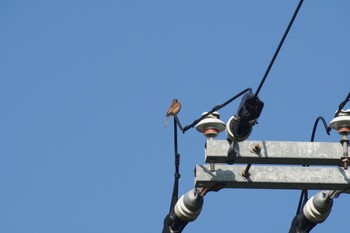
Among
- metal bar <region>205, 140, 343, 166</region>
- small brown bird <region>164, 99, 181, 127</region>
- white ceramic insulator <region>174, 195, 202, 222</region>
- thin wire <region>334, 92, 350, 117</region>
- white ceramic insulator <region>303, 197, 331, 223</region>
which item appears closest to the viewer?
metal bar <region>205, 140, 343, 166</region>

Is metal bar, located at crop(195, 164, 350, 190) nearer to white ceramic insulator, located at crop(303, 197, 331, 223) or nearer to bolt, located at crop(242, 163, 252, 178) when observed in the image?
bolt, located at crop(242, 163, 252, 178)

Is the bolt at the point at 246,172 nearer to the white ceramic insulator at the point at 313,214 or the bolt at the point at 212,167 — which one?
the bolt at the point at 212,167

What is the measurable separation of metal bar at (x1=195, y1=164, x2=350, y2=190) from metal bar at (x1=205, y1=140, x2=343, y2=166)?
98mm

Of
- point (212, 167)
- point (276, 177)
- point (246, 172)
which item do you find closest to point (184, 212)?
point (212, 167)

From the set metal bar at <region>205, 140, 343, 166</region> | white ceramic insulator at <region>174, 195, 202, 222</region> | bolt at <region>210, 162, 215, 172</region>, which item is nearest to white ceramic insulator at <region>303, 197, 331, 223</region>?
metal bar at <region>205, 140, 343, 166</region>

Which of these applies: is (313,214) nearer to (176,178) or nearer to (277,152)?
(277,152)

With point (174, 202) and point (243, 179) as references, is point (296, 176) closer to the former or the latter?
point (243, 179)

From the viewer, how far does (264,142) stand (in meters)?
10.6

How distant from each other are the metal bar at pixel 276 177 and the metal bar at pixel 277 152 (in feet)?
0.32

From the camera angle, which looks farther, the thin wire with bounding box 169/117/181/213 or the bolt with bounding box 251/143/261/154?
the thin wire with bounding box 169/117/181/213

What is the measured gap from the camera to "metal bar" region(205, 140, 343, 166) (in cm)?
1049

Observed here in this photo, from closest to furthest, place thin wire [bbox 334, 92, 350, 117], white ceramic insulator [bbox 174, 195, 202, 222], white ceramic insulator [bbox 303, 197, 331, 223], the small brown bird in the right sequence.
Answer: thin wire [bbox 334, 92, 350, 117], white ceramic insulator [bbox 174, 195, 202, 222], white ceramic insulator [bbox 303, 197, 331, 223], the small brown bird

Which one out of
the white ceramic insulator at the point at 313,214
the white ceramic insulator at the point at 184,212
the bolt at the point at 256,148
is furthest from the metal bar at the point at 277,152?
the white ceramic insulator at the point at 313,214

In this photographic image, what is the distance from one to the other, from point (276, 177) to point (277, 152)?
26 centimetres
